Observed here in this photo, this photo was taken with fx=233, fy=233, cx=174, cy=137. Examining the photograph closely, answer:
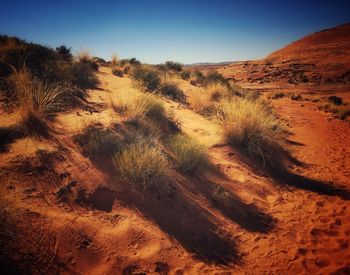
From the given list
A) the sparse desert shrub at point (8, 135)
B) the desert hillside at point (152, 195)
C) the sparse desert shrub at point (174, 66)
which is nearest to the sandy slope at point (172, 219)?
the desert hillside at point (152, 195)

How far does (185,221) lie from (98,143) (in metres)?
1.95

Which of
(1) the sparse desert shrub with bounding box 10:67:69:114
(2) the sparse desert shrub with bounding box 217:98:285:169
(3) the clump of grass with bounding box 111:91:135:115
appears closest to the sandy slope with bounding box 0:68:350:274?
(1) the sparse desert shrub with bounding box 10:67:69:114

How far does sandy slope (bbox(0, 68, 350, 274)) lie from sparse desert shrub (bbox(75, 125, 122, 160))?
0.18 m

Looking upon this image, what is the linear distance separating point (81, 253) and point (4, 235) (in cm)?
78

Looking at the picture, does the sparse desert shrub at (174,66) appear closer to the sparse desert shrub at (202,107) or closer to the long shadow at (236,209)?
the sparse desert shrub at (202,107)

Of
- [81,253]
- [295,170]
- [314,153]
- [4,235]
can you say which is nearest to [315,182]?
[295,170]

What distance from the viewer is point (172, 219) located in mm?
3508

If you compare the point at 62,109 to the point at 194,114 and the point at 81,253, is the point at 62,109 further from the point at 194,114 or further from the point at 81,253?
the point at 194,114

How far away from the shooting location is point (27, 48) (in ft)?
24.7

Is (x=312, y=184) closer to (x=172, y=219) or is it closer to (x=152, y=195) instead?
(x=172, y=219)

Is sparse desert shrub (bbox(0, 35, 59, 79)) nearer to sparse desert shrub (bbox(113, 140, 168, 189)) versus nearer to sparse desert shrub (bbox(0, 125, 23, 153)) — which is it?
sparse desert shrub (bbox(0, 125, 23, 153))

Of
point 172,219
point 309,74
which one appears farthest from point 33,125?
point 309,74

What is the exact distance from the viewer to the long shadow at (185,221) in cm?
317

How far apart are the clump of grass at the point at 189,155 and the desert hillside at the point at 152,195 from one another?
0.9 inches
